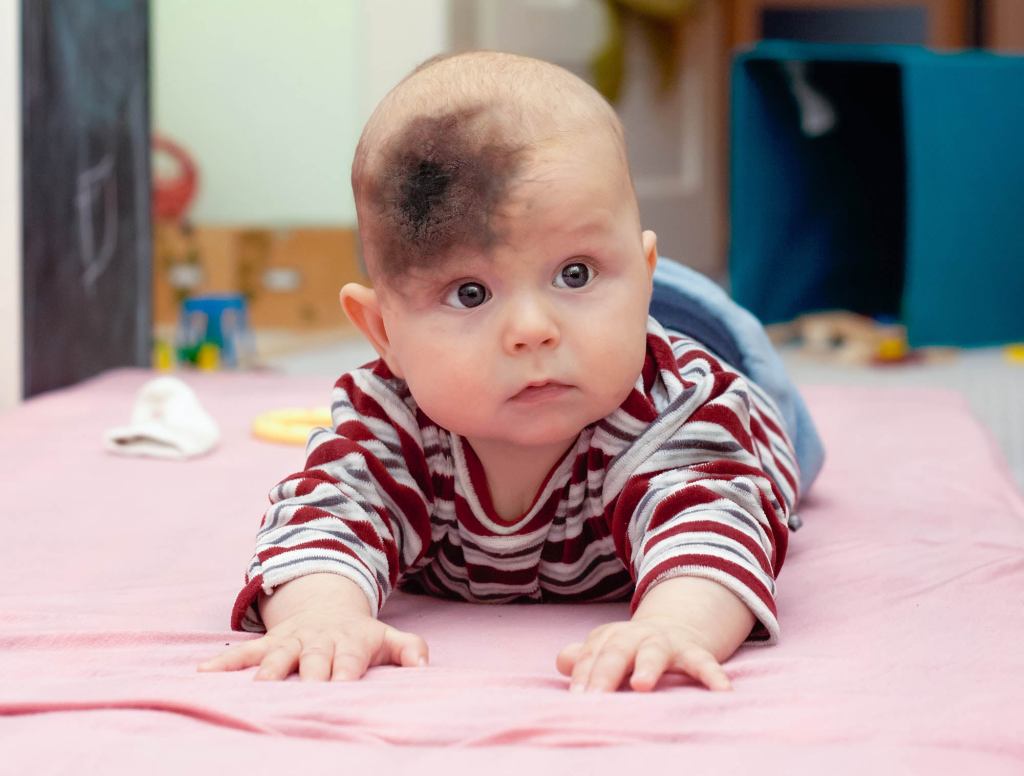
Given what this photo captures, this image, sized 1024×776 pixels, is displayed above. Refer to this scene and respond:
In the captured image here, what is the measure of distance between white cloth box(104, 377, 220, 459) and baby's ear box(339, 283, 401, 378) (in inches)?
24.7

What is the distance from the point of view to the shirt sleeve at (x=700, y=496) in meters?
0.76

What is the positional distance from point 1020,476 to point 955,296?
118 cm

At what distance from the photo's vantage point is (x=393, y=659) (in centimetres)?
75

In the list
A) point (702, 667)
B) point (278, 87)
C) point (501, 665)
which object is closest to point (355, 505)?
point (501, 665)

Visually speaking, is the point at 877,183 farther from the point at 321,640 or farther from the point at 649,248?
the point at 321,640

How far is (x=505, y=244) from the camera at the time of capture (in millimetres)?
743

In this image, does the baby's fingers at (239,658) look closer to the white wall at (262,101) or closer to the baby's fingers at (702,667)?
the baby's fingers at (702,667)

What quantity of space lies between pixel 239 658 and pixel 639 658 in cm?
21

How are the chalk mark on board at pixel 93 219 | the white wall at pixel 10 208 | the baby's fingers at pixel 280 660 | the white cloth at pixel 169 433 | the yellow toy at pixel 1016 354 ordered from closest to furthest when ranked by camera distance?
1. the baby's fingers at pixel 280 660
2. the white cloth at pixel 169 433
3. the white wall at pixel 10 208
4. the chalk mark on board at pixel 93 219
5. the yellow toy at pixel 1016 354

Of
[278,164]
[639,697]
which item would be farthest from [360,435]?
[278,164]

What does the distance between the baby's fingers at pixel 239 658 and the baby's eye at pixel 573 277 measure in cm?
25

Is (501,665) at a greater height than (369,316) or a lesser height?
lesser

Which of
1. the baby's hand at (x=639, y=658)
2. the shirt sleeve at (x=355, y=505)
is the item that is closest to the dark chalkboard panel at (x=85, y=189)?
the shirt sleeve at (x=355, y=505)

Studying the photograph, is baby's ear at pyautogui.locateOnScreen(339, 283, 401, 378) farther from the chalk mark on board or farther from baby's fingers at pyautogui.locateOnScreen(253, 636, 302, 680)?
the chalk mark on board
